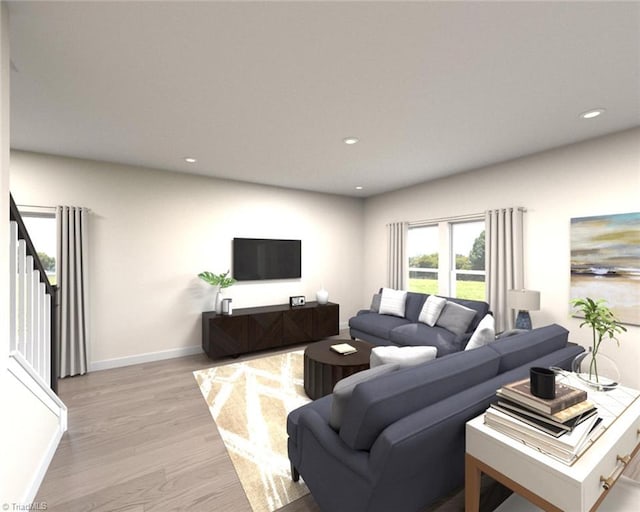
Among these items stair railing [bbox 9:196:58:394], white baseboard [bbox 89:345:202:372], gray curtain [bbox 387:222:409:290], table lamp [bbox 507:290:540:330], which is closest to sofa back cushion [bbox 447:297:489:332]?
table lamp [bbox 507:290:540:330]

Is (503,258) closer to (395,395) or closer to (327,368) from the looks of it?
(327,368)

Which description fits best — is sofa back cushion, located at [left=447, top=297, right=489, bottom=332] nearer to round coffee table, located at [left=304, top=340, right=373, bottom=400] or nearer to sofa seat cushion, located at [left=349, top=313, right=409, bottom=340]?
sofa seat cushion, located at [left=349, top=313, right=409, bottom=340]

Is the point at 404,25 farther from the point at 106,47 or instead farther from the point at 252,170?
the point at 252,170

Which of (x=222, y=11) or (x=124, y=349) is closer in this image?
(x=222, y=11)

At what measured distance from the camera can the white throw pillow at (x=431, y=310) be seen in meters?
3.81

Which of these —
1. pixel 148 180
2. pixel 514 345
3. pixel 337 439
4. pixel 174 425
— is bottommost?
pixel 174 425

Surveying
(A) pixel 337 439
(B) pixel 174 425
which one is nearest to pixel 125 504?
(B) pixel 174 425

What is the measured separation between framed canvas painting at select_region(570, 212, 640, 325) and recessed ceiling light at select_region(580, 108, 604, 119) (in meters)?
1.03

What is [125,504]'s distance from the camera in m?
1.67

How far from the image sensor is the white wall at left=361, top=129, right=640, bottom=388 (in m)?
2.71

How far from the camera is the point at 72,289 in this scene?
334 centimetres

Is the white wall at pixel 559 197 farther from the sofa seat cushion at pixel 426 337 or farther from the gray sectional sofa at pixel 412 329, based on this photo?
the sofa seat cushion at pixel 426 337

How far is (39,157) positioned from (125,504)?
376 centimetres

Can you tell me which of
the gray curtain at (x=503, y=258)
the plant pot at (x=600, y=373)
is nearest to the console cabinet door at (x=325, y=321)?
the gray curtain at (x=503, y=258)
